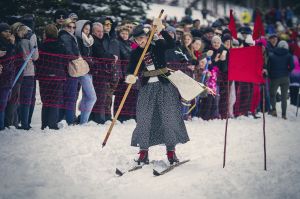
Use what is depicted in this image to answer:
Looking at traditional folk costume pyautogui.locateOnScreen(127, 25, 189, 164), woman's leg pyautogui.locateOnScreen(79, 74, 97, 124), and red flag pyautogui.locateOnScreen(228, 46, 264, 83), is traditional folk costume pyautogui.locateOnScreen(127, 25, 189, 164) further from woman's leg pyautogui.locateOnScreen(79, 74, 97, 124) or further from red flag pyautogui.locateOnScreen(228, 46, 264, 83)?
woman's leg pyautogui.locateOnScreen(79, 74, 97, 124)

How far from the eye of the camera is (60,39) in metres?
9.00

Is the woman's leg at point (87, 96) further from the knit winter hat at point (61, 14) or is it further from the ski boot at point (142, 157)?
the ski boot at point (142, 157)

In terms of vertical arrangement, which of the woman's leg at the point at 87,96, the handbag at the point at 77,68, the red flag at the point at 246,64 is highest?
the red flag at the point at 246,64

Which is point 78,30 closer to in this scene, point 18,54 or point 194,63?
point 18,54

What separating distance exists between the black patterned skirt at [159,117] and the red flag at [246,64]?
37.4 inches

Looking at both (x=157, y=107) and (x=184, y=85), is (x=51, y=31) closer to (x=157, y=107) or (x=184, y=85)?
(x=157, y=107)

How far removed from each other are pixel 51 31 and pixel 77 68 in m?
0.89

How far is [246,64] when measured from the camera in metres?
6.72

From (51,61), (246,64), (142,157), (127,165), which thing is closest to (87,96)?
(51,61)

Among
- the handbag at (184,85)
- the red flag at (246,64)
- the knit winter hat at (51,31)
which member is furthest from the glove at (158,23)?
the knit winter hat at (51,31)

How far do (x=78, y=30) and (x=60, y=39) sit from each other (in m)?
0.52

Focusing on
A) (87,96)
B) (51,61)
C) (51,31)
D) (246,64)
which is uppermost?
(51,31)

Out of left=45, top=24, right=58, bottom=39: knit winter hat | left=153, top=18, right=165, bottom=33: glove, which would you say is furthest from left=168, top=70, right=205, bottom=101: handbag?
left=45, top=24, right=58, bottom=39: knit winter hat

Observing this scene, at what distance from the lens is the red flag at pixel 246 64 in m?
6.65
